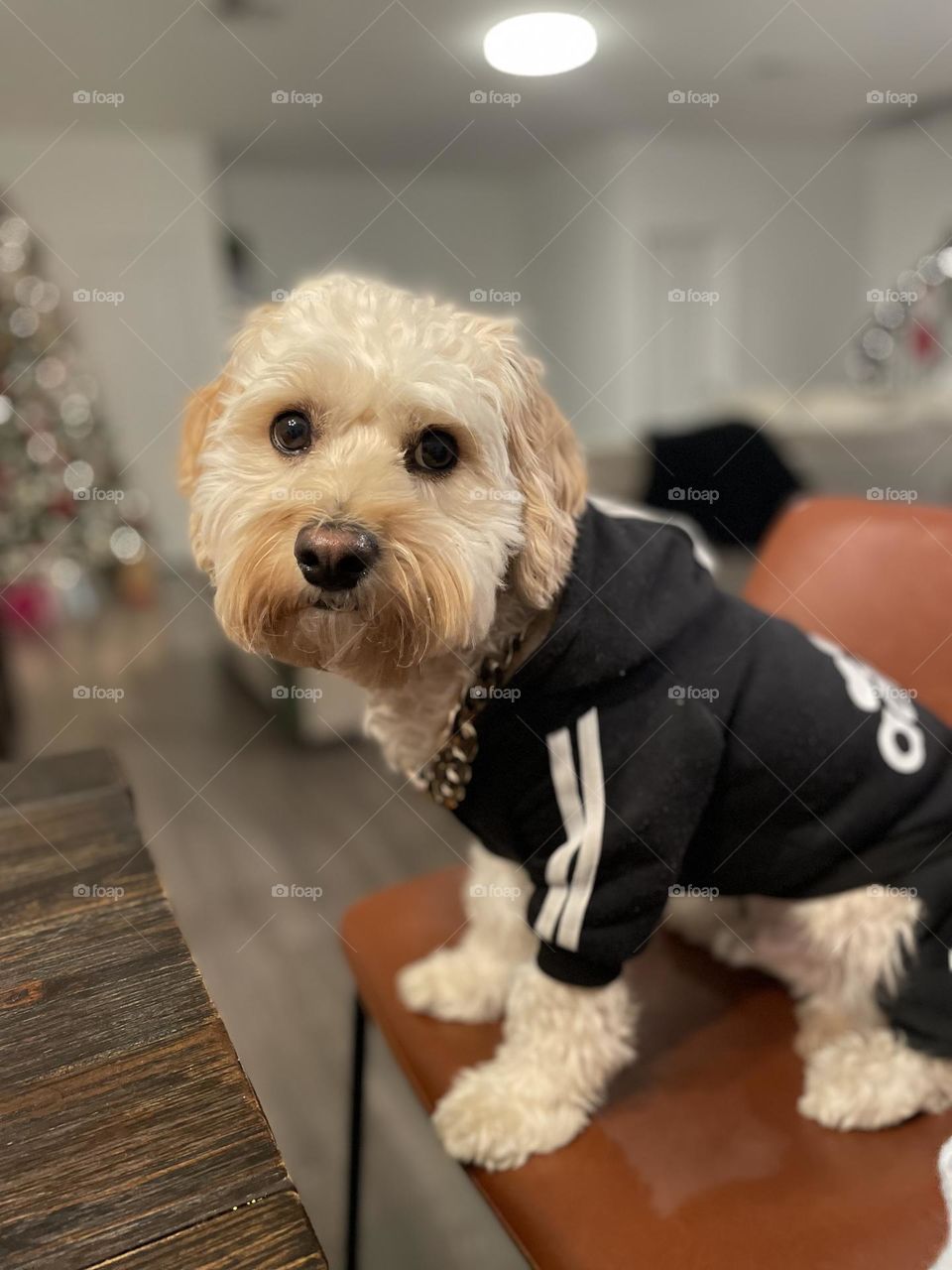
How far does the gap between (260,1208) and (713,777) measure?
1.77 feet

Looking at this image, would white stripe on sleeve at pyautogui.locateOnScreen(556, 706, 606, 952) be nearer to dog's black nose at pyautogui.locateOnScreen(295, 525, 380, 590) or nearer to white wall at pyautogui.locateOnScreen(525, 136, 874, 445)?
dog's black nose at pyautogui.locateOnScreen(295, 525, 380, 590)

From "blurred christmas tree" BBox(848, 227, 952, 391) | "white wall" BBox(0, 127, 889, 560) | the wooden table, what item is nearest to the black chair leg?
the wooden table

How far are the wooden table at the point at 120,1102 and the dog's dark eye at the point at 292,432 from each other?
38 cm

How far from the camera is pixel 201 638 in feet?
11.8

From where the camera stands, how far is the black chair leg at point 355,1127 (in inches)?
41.7

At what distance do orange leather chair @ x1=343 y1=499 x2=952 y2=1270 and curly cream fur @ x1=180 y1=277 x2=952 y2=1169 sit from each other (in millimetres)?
34

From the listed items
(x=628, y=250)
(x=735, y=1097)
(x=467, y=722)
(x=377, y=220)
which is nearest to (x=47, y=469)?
(x=377, y=220)

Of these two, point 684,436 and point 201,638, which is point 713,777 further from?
point 201,638

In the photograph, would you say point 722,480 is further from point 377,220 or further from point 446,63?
point 377,220

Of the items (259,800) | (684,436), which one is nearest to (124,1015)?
(259,800)

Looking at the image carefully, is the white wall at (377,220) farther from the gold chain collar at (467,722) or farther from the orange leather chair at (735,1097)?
the gold chain collar at (467,722)

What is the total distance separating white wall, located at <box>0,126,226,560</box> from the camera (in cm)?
425

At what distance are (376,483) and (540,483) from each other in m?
0.16

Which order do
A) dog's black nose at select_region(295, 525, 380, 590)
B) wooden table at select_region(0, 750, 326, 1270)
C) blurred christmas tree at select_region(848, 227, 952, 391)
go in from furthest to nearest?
blurred christmas tree at select_region(848, 227, 952, 391), dog's black nose at select_region(295, 525, 380, 590), wooden table at select_region(0, 750, 326, 1270)
